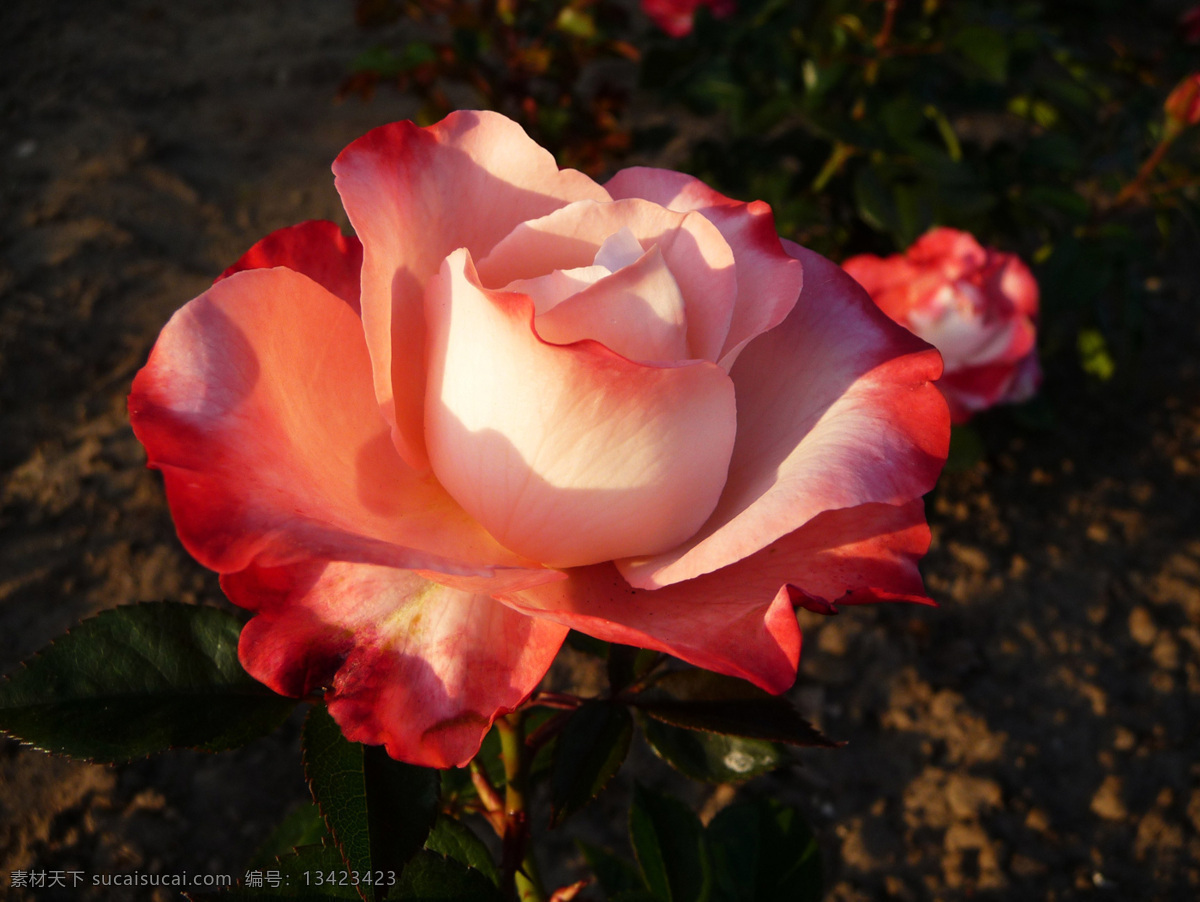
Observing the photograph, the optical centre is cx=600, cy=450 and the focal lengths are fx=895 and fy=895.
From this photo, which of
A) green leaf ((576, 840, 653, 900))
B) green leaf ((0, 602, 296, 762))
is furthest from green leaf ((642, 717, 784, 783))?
green leaf ((576, 840, 653, 900))

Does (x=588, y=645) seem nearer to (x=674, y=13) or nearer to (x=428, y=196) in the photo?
(x=428, y=196)

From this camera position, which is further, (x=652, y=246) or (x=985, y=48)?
(x=985, y=48)

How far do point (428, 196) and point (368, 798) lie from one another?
334 mm

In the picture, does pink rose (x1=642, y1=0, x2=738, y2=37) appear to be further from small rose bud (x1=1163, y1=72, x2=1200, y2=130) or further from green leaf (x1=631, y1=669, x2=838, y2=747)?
green leaf (x1=631, y1=669, x2=838, y2=747)

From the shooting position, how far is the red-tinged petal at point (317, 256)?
51 cm

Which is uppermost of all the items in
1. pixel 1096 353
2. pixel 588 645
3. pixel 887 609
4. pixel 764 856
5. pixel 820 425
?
pixel 820 425

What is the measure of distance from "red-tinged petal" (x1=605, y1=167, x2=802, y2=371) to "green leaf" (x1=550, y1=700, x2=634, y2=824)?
0.26 m

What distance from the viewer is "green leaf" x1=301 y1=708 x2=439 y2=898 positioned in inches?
18.5

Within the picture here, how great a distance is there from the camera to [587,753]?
22.6 inches

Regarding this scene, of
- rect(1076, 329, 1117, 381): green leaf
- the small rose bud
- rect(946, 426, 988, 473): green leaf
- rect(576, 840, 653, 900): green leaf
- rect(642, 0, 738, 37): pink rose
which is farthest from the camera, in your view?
rect(642, 0, 738, 37): pink rose

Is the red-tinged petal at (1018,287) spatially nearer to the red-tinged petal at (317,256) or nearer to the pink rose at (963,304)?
the pink rose at (963,304)

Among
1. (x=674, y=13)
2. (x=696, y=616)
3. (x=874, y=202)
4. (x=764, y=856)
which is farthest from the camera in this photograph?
(x=674, y=13)

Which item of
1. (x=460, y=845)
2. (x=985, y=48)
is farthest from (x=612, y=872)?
(x=985, y=48)

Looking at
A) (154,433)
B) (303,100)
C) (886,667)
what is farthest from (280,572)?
(303,100)
